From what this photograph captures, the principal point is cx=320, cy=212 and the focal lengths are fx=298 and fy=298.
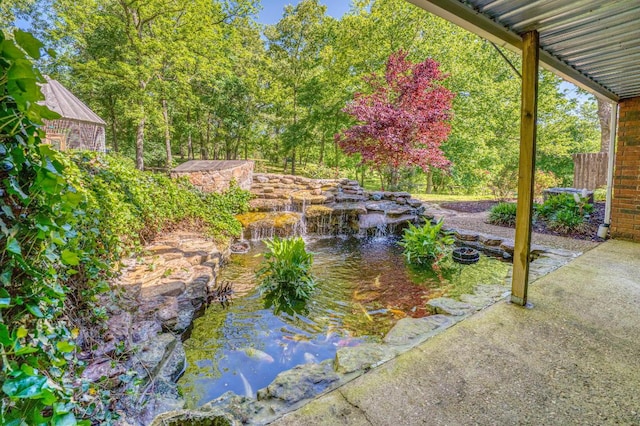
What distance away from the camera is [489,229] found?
565cm

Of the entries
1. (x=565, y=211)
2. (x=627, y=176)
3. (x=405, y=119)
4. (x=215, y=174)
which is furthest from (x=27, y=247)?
(x=405, y=119)

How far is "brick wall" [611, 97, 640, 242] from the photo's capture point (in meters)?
4.21

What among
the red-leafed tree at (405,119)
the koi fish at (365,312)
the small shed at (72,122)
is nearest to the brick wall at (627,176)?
the red-leafed tree at (405,119)

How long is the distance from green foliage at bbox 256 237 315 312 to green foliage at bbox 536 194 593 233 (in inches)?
183

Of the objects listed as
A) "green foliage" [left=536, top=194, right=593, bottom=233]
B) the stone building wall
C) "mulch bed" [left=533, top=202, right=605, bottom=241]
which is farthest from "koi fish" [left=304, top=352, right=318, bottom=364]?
"green foliage" [left=536, top=194, right=593, bottom=233]

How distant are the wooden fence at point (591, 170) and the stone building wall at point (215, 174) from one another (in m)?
9.14

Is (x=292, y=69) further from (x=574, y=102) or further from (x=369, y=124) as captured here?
(x=574, y=102)

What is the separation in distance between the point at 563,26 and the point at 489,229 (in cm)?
414

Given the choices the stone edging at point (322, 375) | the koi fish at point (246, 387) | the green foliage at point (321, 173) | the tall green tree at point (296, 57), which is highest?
the tall green tree at point (296, 57)

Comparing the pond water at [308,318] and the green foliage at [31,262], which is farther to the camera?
the pond water at [308,318]

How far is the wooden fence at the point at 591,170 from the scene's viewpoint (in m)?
7.99

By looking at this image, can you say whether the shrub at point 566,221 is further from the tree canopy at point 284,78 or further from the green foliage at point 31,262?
the green foliage at point 31,262

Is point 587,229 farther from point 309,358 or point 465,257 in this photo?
point 309,358

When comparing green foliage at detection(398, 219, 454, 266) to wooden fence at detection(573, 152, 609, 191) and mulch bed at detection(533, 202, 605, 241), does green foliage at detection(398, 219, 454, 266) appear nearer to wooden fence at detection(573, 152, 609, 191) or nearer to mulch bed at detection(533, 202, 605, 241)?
mulch bed at detection(533, 202, 605, 241)
